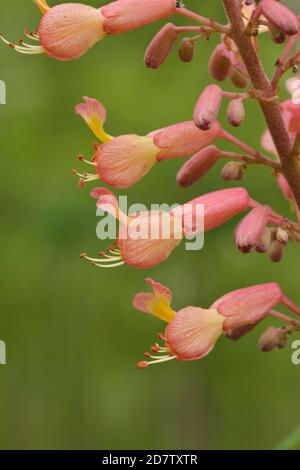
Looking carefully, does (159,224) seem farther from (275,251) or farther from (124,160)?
(275,251)

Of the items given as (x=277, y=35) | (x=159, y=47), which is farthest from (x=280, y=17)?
(x=159, y=47)

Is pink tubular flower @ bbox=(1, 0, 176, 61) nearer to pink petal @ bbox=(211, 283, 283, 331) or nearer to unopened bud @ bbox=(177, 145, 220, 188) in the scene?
unopened bud @ bbox=(177, 145, 220, 188)

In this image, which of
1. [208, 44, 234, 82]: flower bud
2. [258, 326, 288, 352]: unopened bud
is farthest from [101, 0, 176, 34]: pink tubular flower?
[258, 326, 288, 352]: unopened bud

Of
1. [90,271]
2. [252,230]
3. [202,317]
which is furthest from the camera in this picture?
[90,271]

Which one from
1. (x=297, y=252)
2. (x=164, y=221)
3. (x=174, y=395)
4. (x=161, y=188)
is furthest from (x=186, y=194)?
(x=164, y=221)

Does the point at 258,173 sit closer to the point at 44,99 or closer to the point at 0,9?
the point at 44,99

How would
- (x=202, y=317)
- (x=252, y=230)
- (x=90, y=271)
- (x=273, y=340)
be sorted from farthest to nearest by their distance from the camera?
1. (x=90, y=271)
2. (x=273, y=340)
3. (x=202, y=317)
4. (x=252, y=230)

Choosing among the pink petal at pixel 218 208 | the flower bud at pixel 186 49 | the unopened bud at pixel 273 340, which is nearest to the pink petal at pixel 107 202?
the pink petal at pixel 218 208

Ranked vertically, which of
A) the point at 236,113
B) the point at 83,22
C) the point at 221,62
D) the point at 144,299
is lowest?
the point at 144,299
